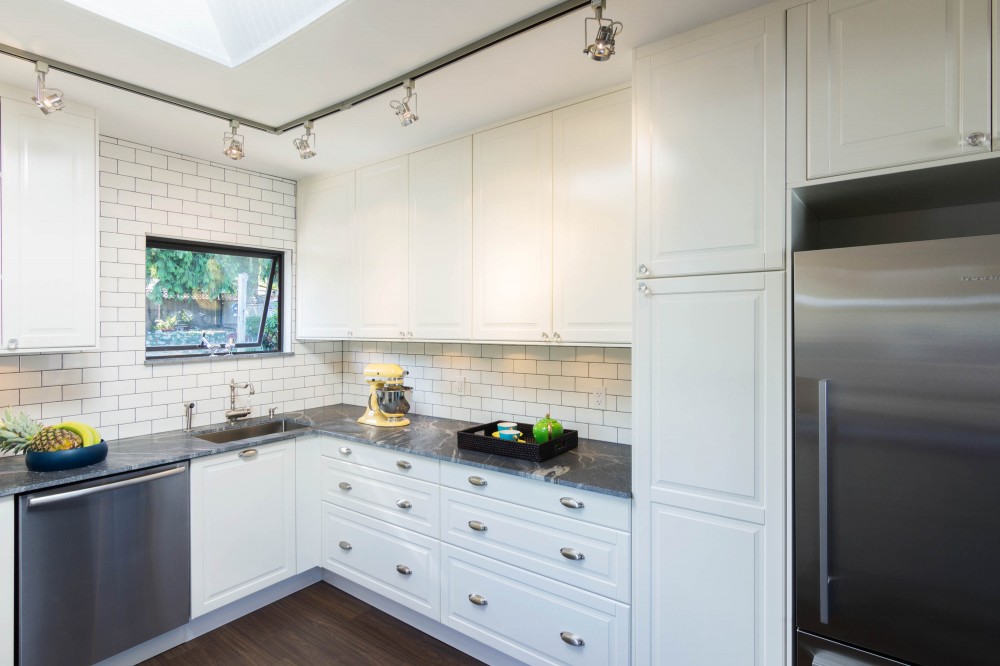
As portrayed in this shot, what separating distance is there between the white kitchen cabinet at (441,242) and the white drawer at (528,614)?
1218 millimetres

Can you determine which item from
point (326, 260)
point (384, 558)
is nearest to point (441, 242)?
point (326, 260)

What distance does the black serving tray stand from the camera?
2.41 meters

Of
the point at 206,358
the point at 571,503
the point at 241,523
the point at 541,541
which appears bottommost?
the point at 241,523

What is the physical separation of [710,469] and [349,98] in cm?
224

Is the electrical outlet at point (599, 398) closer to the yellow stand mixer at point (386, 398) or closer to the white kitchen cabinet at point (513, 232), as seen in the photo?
the white kitchen cabinet at point (513, 232)

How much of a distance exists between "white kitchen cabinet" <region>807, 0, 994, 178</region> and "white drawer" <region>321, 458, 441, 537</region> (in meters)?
2.19

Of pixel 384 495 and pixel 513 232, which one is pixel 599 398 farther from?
pixel 384 495

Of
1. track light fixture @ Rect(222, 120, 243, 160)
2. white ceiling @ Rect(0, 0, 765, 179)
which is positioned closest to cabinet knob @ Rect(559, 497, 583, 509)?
white ceiling @ Rect(0, 0, 765, 179)

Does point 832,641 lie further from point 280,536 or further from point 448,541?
point 280,536

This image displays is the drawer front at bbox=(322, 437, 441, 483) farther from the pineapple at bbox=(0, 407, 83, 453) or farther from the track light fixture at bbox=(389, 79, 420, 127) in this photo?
the track light fixture at bbox=(389, 79, 420, 127)

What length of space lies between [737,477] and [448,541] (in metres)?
1.45

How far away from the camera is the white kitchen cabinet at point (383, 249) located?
320 cm

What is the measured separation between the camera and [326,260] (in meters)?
3.67

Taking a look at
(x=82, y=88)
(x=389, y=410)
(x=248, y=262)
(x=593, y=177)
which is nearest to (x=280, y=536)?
(x=389, y=410)
